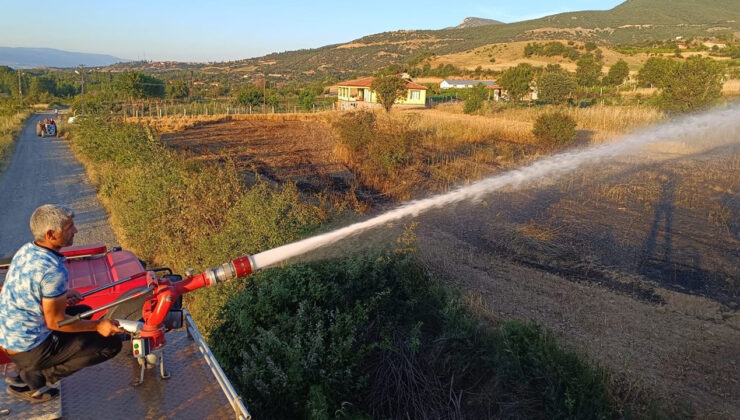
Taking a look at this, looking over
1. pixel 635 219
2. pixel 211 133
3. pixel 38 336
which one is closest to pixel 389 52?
pixel 211 133

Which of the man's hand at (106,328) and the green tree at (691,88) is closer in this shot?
the man's hand at (106,328)

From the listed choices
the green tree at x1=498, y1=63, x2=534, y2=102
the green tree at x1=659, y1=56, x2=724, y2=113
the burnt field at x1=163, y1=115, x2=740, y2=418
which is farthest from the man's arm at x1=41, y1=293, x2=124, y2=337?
the green tree at x1=498, y1=63, x2=534, y2=102

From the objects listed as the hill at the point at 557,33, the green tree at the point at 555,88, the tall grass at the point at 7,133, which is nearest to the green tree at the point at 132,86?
the tall grass at the point at 7,133

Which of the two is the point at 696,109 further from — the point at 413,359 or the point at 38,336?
the point at 38,336

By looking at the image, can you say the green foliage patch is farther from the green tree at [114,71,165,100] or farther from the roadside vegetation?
the green tree at [114,71,165,100]

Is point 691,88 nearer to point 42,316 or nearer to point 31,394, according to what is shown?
point 42,316

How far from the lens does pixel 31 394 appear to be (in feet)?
11.4

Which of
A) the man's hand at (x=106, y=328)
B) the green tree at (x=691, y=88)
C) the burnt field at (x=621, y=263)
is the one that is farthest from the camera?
the green tree at (x=691, y=88)

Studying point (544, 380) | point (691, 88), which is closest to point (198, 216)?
point (544, 380)

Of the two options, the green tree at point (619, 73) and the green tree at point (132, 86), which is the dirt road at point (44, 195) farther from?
the green tree at point (619, 73)

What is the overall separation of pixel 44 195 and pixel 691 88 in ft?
83.0

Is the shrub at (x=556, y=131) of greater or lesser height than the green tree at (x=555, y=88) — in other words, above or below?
below

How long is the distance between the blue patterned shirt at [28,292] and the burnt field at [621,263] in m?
5.32

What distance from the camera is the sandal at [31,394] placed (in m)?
3.49
